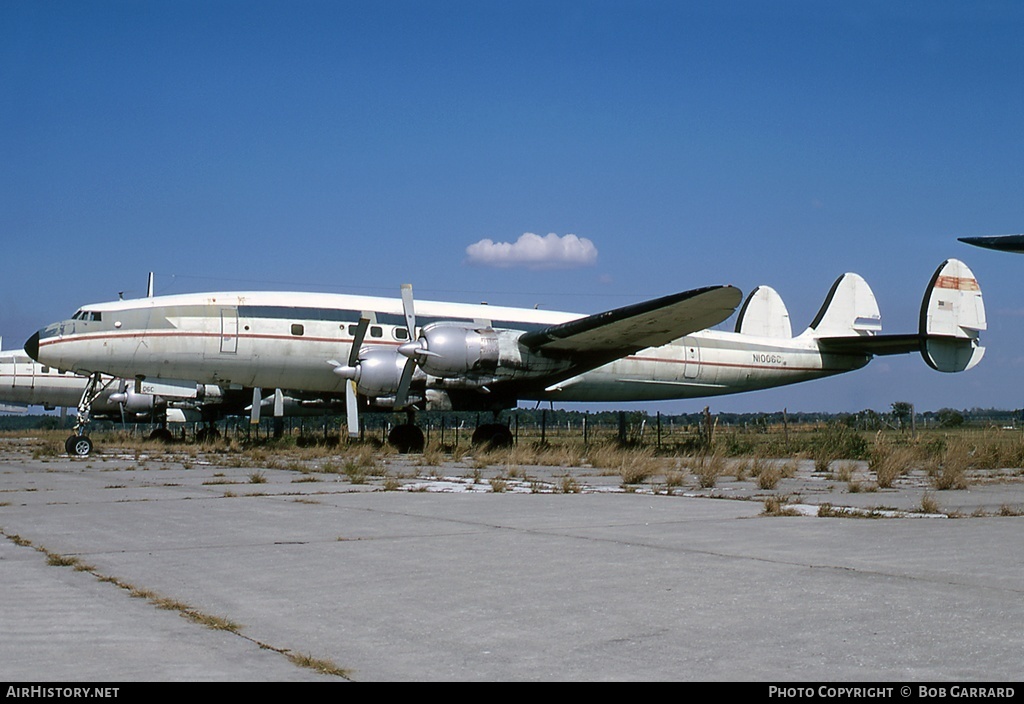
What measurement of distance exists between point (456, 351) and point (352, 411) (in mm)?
3198

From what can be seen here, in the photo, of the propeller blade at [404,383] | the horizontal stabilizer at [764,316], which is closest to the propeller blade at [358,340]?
the propeller blade at [404,383]

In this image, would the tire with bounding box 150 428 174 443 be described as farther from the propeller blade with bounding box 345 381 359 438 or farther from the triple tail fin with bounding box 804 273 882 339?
the triple tail fin with bounding box 804 273 882 339

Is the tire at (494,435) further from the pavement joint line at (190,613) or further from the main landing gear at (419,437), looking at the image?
the pavement joint line at (190,613)

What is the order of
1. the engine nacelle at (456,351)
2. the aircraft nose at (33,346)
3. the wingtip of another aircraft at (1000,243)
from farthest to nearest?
the aircraft nose at (33,346) < the engine nacelle at (456,351) < the wingtip of another aircraft at (1000,243)

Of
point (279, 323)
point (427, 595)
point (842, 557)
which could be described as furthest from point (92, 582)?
point (279, 323)

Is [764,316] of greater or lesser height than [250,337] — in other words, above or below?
above

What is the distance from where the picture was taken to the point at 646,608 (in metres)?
5.19

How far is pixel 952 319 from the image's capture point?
2998cm

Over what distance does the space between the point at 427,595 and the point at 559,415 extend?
115648 millimetres

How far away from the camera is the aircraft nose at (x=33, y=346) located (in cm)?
2470

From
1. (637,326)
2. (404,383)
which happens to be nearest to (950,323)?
(637,326)

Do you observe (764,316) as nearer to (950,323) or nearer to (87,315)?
(950,323)

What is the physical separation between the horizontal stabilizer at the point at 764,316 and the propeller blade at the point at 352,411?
14.2m
